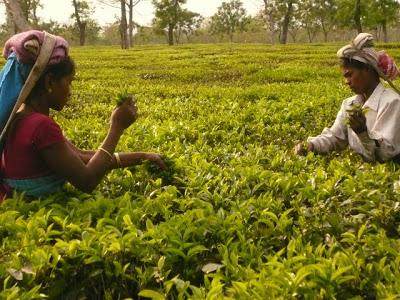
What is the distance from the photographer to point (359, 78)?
4.34m

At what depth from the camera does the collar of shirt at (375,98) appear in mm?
4211

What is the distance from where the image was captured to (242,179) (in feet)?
11.9

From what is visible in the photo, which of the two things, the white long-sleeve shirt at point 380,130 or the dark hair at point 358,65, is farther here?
the dark hair at point 358,65

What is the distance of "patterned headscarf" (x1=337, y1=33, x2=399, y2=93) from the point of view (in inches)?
165

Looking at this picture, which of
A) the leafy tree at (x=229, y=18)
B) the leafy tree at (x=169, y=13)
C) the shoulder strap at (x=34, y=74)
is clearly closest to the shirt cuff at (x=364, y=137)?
the shoulder strap at (x=34, y=74)

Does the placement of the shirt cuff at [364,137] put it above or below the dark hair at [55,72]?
below

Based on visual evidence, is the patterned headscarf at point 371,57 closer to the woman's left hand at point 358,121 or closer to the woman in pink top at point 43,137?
the woman's left hand at point 358,121

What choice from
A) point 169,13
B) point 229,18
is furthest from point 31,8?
point 229,18

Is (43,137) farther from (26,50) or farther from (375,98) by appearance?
(375,98)

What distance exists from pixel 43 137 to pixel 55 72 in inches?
19.3

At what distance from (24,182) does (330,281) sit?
207 centimetres

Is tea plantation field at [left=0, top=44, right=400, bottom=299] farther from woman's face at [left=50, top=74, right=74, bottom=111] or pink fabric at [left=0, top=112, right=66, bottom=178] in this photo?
woman's face at [left=50, top=74, right=74, bottom=111]

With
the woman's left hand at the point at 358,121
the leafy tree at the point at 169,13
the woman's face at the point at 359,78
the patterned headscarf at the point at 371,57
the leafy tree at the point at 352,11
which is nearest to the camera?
the woman's left hand at the point at 358,121

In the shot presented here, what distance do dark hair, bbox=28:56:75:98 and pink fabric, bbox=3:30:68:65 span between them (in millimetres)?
38
